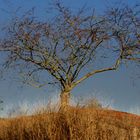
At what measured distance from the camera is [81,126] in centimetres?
1152

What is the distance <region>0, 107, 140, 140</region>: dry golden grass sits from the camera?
454 inches

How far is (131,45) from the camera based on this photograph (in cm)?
2594

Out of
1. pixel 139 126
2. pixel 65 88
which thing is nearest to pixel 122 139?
pixel 139 126

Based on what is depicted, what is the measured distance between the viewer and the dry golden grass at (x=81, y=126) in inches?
454

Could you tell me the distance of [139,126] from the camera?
1272cm

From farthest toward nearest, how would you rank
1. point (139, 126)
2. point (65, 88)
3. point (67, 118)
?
point (65, 88)
point (139, 126)
point (67, 118)

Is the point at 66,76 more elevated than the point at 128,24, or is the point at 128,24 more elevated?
the point at 128,24

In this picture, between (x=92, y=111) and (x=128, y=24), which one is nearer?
(x=92, y=111)

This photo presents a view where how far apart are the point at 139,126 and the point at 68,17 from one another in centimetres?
1357

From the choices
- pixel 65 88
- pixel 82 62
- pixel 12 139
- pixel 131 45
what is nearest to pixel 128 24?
pixel 131 45

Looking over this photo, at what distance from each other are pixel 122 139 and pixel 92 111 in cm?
105

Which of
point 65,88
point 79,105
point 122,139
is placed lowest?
point 122,139

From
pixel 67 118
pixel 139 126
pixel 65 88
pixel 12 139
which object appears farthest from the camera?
pixel 65 88

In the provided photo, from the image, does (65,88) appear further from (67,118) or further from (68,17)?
(67,118)
